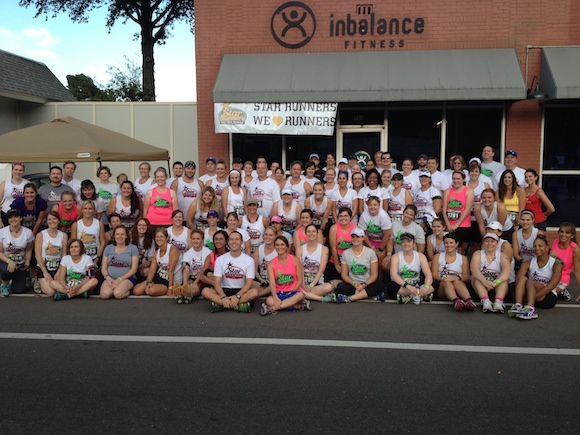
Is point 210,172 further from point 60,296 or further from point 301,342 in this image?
point 301,342

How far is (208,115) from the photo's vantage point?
12.5 metres

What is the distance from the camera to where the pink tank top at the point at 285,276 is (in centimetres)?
739

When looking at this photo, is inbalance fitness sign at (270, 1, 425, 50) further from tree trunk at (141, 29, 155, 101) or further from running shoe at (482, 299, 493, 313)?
tree trunk at (141, 29, 155, 101)

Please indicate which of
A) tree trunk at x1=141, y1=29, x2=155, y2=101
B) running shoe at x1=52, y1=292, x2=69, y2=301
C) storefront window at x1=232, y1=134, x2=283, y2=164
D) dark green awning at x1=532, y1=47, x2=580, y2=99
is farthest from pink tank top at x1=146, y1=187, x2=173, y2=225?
tree trunk at x1=141, y1=29, x2=155, y2=101

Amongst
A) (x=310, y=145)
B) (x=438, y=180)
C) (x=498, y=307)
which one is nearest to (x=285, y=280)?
(x=498, y=307)

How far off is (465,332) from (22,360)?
4.58 meters

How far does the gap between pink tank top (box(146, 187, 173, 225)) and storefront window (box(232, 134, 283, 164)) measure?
377cm

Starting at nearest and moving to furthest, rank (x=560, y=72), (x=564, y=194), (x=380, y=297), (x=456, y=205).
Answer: (x=380, y=297) → (x=456, y=205) → (x=560, y=72) → (x=564, y=194)

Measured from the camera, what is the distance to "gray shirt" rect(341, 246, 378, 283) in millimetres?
7895

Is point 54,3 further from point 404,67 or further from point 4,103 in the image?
point 404,67

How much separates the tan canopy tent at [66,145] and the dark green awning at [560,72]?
7.80 m

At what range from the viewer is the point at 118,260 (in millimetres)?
8242

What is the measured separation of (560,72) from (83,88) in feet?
111

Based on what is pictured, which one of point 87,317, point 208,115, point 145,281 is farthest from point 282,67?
point 87,317
